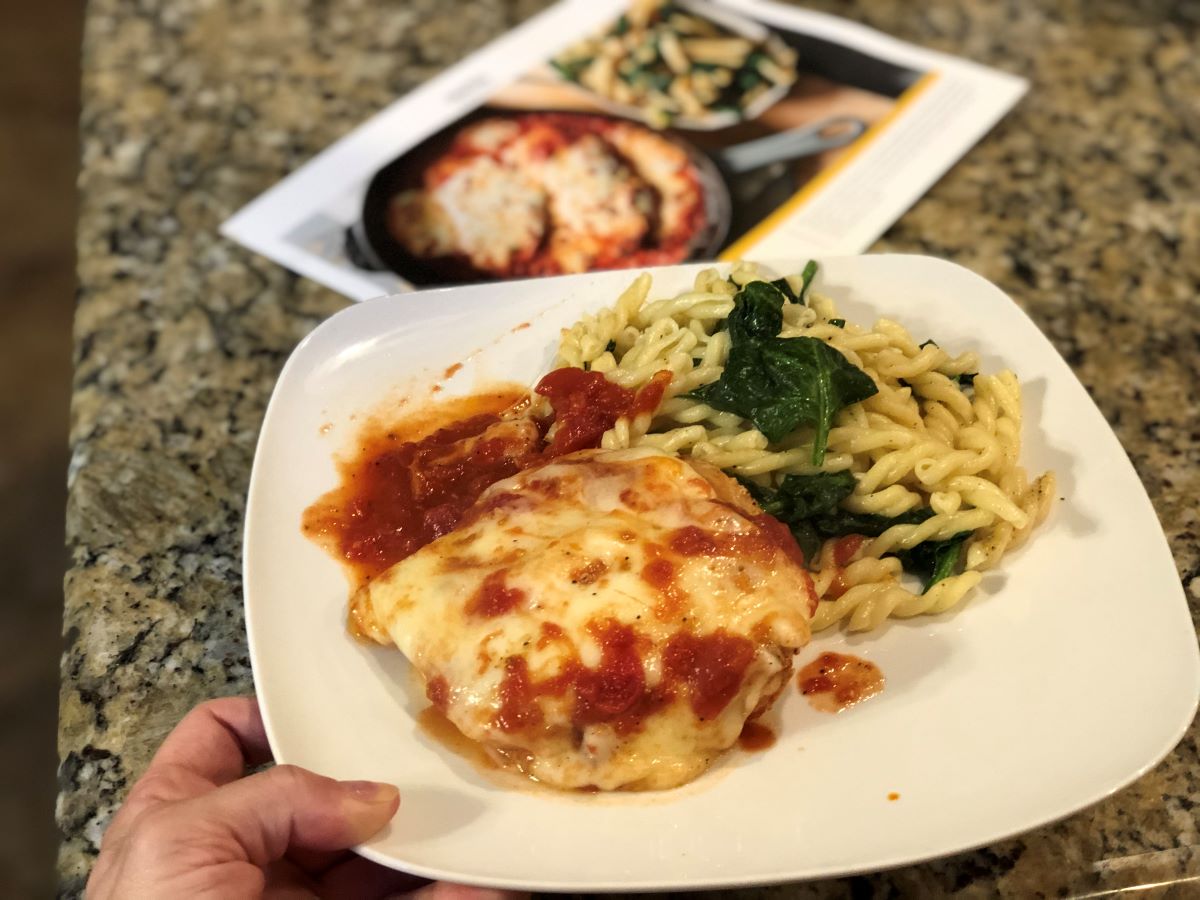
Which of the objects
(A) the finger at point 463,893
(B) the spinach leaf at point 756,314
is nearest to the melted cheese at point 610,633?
(A) the finger at point 463,893

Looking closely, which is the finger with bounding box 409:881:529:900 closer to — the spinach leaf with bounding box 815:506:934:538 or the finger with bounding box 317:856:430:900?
the finger with bounding box 317:856:430:900

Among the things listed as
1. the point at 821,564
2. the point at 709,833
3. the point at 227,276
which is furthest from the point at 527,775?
the point at 227,276

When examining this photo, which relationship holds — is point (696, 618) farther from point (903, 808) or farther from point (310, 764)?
point (310, 764)

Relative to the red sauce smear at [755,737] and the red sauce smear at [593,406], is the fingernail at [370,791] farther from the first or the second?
the red sauce smear at [593,406]

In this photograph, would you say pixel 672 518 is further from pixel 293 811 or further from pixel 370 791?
pixel 293 811

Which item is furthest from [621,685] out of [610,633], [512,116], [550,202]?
[512,116]
